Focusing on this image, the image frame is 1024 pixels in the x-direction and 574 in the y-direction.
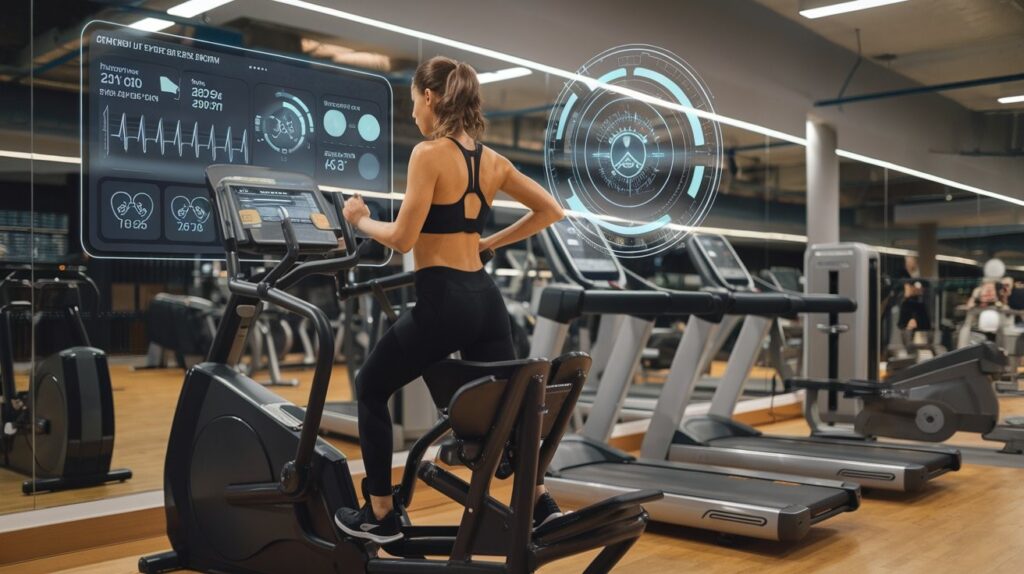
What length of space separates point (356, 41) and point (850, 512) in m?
3.27

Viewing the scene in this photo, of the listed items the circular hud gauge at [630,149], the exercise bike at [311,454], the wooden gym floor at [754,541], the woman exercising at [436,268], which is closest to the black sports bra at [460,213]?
the woman exercising at [436,268]

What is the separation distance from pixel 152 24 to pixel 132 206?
0.77m

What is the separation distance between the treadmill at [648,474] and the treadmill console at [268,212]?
1.32 meters

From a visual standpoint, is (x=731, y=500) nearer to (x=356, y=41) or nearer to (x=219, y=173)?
(x=219, y=173)

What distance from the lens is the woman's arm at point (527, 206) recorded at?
2971 mm

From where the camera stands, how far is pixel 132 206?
381cm

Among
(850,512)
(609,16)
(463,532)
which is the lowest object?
(850,512)

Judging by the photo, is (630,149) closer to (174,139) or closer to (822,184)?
(822,184)

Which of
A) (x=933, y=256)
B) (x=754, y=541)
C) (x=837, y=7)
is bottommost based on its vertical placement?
(x=754, y=541)

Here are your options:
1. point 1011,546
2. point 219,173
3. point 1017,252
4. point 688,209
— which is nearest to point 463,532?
point 219,173

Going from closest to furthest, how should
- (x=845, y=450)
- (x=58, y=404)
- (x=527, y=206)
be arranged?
(x=527, y=206), (x=58, y=404), (x=845, y=450)

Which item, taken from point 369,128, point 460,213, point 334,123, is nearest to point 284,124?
point 334,123

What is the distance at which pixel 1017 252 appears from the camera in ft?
23.6

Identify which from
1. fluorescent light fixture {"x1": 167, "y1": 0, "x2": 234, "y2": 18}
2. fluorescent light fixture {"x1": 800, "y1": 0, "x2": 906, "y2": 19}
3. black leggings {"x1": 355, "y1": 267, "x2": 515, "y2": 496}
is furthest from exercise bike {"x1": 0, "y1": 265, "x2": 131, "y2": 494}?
fluorescent light fixture {"x1": 800, "y1": 0, "x2": 906, "y2": 19}
